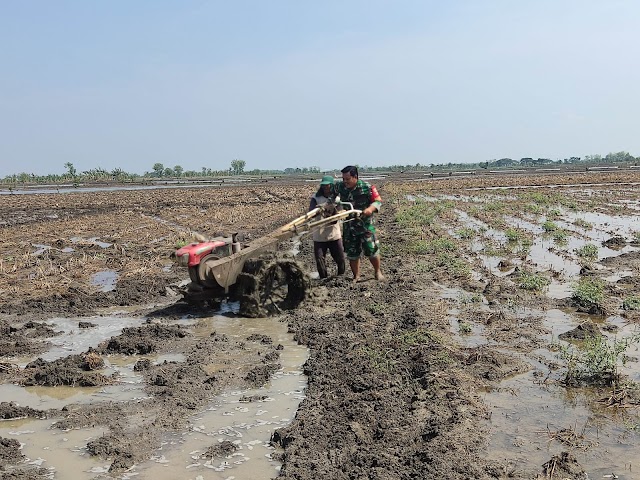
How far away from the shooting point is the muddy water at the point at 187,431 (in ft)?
11.3

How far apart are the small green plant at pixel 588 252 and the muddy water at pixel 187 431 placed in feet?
23.1

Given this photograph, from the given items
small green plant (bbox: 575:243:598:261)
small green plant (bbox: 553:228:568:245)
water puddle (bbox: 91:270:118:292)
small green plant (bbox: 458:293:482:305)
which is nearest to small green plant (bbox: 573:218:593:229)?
small green plant (bbox: 553:228:568:245)

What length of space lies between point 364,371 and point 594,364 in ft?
6.35

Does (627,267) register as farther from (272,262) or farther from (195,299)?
(195,299)

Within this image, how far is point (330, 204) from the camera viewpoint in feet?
27.0

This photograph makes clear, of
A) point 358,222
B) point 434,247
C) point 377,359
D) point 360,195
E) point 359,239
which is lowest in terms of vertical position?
point 377,359

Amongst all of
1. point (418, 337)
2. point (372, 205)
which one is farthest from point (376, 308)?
point (372, 205)

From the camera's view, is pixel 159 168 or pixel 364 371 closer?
pixel 364 371

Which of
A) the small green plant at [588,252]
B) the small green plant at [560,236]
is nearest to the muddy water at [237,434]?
the small green plant at [588,252]

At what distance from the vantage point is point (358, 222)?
28.2 feet

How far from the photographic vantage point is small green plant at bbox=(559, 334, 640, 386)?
4.54m

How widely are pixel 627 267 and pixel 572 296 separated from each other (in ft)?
9.48

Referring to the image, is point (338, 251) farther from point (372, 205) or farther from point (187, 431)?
point (187, 431)

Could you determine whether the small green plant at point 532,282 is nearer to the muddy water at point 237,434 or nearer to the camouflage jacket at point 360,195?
the camouflage jacket at point 360,195
